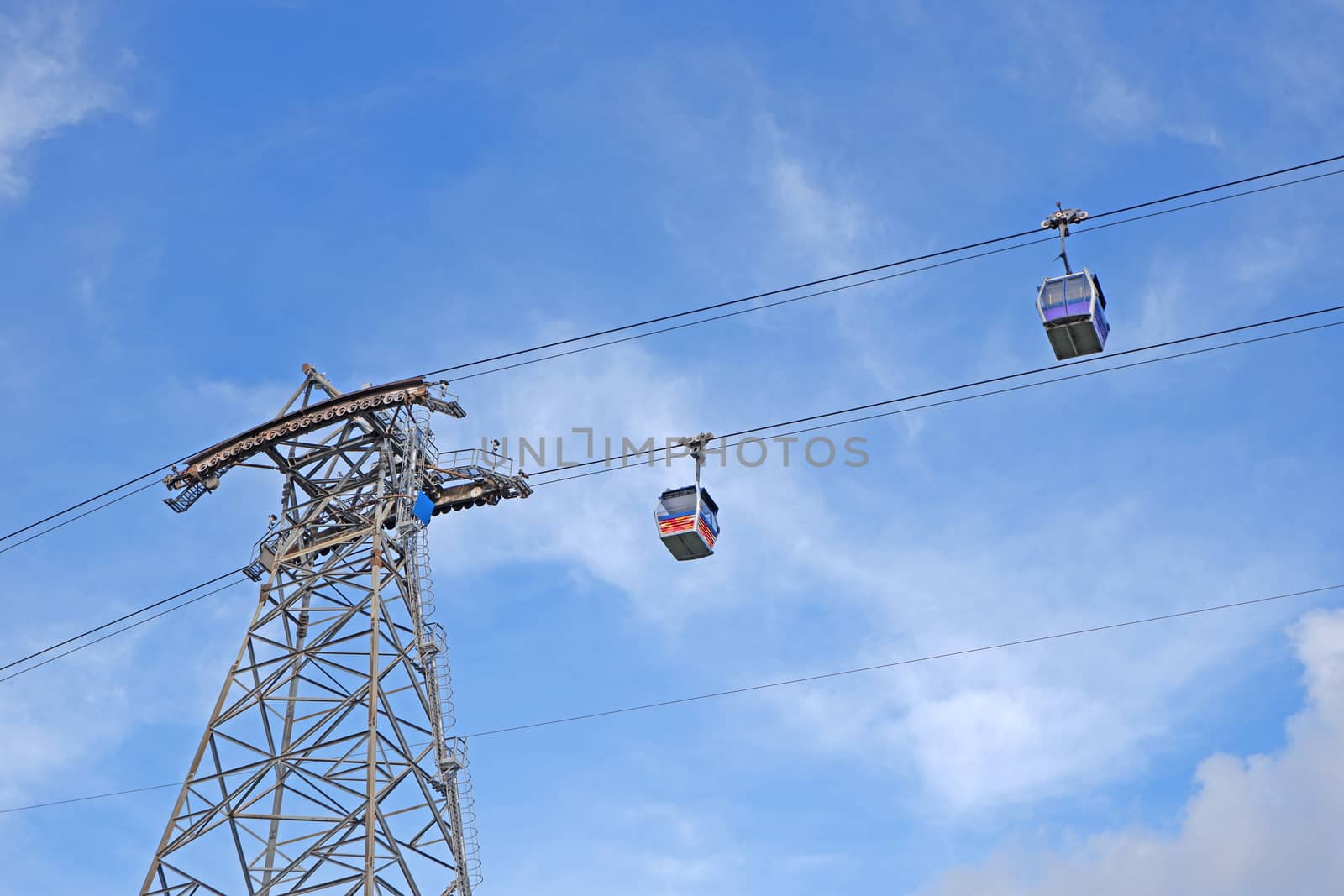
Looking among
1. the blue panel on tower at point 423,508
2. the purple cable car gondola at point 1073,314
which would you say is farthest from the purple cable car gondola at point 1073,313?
the blue panel on tower at point 423,508

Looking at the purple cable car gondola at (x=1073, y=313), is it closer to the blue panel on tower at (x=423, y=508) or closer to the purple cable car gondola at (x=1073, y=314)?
the purple cable car gondola at (x=1073, y=314)

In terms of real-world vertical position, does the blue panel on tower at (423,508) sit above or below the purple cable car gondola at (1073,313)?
above

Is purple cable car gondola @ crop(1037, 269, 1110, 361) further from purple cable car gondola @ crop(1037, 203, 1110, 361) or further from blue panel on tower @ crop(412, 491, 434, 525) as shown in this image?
blue panel on tower @ crop(412, 491, 434, 525)

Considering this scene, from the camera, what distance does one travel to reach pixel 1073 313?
31.0 metres

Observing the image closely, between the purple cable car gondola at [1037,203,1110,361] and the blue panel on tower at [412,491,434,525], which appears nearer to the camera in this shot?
the purple cable car gondola at [1037,203,1110,361]

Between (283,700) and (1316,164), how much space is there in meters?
23.6

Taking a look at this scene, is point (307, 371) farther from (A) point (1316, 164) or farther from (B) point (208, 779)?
(A) point (1316, 164)

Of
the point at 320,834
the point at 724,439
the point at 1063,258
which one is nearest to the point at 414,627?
the point at 320,834

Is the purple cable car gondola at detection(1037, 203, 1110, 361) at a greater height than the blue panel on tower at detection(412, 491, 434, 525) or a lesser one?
lesser

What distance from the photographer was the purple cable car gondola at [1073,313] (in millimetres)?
31031

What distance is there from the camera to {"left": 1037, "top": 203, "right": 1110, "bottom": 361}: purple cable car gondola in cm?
3103

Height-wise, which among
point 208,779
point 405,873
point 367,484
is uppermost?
point 367,484

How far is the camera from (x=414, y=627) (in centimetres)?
3872

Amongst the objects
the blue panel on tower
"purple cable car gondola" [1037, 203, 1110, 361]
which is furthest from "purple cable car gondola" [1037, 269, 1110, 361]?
the blue panel on tower
